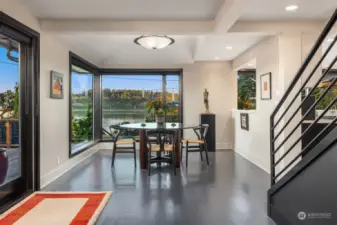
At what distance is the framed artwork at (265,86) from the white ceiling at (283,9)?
3.83 feet

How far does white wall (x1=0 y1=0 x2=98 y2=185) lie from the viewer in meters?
3.95

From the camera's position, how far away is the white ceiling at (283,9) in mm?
3410

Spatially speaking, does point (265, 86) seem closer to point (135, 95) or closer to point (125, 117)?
point (135, 95)

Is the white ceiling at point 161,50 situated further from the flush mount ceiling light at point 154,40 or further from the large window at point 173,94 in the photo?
the flush mount ceiling light at point 154,40

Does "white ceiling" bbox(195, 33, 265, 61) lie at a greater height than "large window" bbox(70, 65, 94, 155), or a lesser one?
greater

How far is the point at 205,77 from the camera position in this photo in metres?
7.62

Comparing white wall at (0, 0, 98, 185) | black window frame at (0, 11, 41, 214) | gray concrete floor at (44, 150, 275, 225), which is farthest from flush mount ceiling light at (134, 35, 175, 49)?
gray concrete floor at (44, 150, 275, 225)

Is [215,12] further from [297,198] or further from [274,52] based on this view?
[297,198]

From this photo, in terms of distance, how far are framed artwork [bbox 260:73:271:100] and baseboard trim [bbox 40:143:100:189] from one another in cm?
388

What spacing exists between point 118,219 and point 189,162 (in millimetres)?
3103

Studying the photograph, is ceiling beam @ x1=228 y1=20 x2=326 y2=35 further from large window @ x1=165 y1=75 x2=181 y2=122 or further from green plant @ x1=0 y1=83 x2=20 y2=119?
large window @ x1=165 y1=75 x2=181 y2=122

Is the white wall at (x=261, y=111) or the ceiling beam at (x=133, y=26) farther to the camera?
the white wall at (x=261, y=111)

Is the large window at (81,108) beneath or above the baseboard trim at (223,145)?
above

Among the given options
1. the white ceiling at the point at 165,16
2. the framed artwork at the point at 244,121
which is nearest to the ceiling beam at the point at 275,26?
the white ceiling at the point at 165,16
